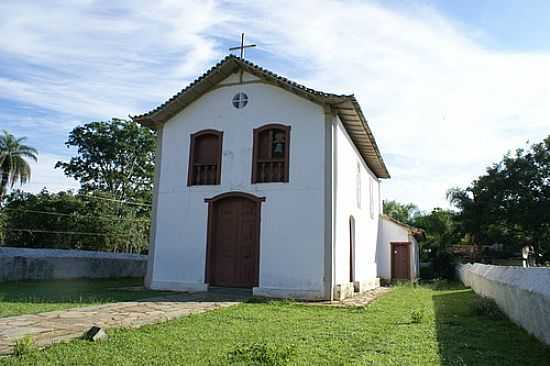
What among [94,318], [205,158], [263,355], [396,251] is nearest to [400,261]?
[396,251]

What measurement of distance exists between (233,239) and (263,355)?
303 inches

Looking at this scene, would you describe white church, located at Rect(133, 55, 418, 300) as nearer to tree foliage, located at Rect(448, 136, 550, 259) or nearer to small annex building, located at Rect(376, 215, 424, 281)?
small annex building, located at Rect(376, 215, 424, 281)

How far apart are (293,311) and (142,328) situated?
3.39m

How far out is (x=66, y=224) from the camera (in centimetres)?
3109

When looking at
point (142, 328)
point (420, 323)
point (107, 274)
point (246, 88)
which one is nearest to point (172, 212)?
point (246, 88)

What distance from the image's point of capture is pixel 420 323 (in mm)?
7605

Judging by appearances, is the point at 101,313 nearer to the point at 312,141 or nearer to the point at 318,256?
the point at 318,256

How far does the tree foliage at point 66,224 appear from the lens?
3077cm

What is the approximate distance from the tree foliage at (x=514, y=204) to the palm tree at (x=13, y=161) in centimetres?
3228

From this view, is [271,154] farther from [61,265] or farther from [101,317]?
[61,265]

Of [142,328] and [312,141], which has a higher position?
[312,141]

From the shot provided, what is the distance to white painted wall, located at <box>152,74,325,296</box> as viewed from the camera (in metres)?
11.5

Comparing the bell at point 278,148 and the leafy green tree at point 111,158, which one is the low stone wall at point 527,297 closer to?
the bell at point 278,148

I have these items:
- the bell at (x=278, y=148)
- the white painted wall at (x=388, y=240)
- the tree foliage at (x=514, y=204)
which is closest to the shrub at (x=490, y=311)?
the bell at (x=278, y=148)
